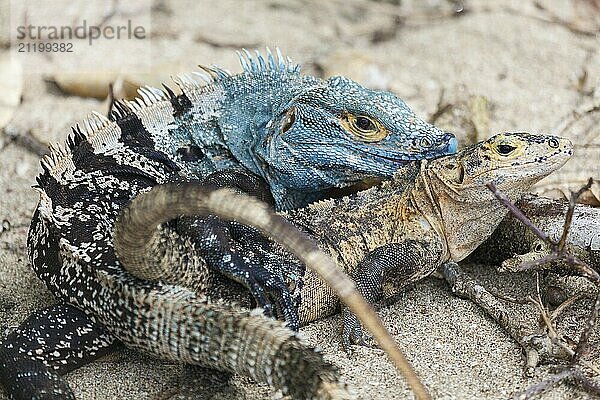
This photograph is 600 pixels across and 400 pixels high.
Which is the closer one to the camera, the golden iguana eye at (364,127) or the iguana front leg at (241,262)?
the iguana front leg at (241,262)

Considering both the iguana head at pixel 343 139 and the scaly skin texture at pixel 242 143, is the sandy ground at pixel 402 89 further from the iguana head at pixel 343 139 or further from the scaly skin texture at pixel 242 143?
the iguana head at pixel 343 139

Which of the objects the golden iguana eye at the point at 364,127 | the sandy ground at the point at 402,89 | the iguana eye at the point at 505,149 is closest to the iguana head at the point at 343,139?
the golden iguana eye at the point at 364,127

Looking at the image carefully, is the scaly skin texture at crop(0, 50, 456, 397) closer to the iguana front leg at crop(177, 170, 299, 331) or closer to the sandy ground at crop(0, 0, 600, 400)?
the iguana front leg at crop(177, 170, 299, 331)

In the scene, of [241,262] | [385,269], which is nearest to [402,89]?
[385,269]

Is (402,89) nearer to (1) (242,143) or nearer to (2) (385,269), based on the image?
(1) (242,143)

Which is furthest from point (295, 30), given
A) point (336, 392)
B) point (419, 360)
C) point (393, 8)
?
point (336, 392)

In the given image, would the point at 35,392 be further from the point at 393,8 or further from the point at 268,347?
the point at 393,8
